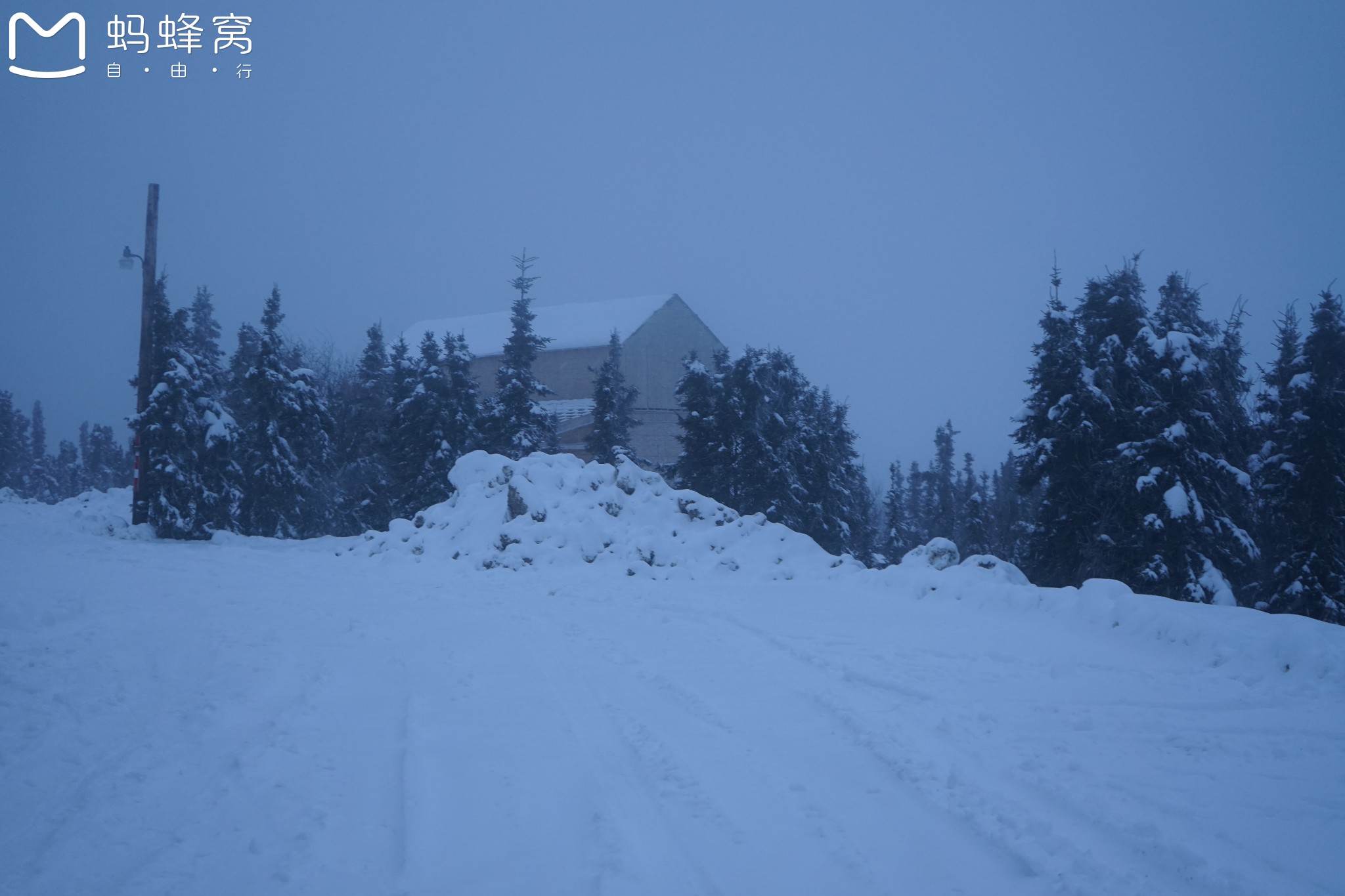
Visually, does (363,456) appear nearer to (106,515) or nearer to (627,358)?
(106,515)

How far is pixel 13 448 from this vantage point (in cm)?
5562

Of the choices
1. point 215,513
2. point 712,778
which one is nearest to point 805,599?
point 712,778

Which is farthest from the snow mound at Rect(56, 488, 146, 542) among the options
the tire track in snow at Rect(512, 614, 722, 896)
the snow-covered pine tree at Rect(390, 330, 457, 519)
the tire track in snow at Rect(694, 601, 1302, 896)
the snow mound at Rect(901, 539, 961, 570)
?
the tire track in snow at Rect(694, 601, 1302, 896)

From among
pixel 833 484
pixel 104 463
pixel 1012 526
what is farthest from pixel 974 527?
pixel 104 463

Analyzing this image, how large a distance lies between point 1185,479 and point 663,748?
18.2 metres

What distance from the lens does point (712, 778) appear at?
4258 millimetres

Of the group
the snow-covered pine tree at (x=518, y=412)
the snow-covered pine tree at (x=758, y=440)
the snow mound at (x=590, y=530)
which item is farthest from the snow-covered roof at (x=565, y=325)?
the snow mound at (x=590, y=530)

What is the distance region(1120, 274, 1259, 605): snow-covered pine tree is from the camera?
18203 millimetres

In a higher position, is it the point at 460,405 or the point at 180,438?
the point at 460,405

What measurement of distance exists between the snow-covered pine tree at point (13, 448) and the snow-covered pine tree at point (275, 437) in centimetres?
3629

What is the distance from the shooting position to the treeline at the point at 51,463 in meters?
52.6

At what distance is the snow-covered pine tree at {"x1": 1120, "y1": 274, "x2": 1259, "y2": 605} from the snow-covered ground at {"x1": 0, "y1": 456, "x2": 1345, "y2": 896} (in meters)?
10.9

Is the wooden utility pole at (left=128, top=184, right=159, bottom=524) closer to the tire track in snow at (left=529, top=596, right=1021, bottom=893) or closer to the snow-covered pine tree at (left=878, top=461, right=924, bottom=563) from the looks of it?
the tire track in snow at (left=529, top=596, right=1021, bottom=893)

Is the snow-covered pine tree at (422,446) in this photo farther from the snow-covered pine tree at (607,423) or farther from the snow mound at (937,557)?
the snow mound at (937,557)
